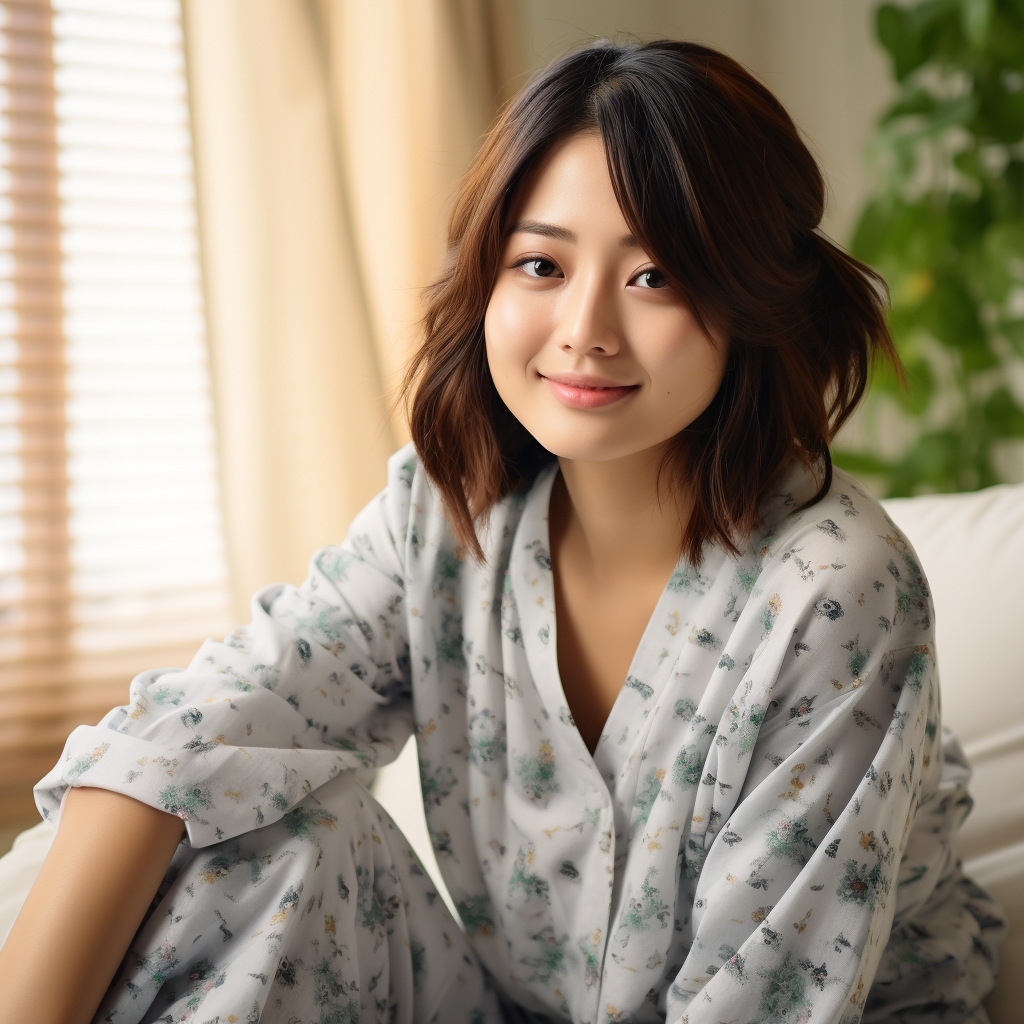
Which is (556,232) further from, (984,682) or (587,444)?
(984,682)

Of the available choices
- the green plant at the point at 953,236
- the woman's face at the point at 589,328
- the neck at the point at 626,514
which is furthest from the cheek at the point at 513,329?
the green plant at the point at 953,236

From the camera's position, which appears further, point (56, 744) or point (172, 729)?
point (56, 744)

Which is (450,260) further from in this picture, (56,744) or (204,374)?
(56,744)

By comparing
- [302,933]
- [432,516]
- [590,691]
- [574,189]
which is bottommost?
[302,933]

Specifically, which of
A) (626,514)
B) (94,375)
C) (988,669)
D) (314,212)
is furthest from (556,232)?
(94,375)

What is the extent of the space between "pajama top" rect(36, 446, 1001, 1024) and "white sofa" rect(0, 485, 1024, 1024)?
8 cm

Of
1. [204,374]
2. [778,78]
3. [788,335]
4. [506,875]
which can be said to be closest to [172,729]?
[506,875]

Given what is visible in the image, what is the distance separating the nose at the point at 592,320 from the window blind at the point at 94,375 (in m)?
1.27

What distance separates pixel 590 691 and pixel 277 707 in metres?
0.32

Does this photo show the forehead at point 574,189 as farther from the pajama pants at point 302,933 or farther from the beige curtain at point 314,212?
the beige curtain at point 314,212

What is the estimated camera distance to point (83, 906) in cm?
72

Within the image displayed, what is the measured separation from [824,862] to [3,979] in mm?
618

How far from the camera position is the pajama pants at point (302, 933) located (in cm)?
74

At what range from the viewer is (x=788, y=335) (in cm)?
84
